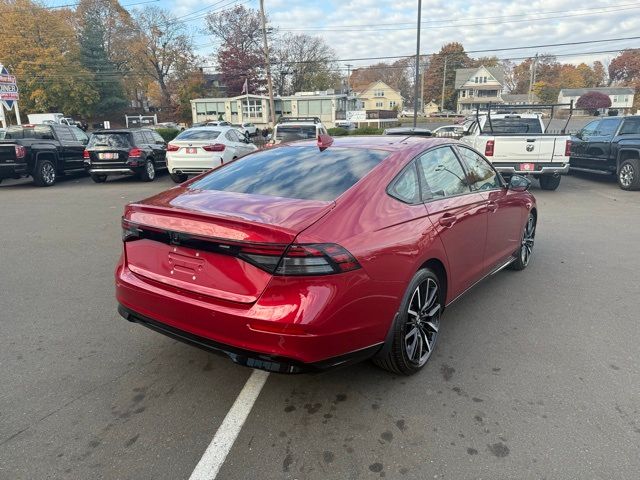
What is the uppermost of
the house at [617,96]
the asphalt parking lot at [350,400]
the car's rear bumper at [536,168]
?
the house at [617,96]

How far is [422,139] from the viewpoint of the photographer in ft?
12.5

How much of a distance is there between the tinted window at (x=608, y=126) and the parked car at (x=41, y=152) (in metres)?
15.3

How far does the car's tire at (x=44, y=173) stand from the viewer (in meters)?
12.7

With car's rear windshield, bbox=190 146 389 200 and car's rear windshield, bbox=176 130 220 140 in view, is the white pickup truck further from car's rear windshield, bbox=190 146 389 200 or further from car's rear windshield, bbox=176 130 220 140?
car's rear windshield, bbox=190 146 389 200

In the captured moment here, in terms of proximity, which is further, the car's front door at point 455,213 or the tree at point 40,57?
the tree at point 40,57

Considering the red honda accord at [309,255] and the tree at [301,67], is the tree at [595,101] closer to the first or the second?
the tree at [301,67]

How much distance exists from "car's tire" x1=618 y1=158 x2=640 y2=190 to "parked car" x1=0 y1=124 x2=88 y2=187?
15350 mm

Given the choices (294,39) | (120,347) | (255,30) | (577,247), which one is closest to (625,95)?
(294,39)

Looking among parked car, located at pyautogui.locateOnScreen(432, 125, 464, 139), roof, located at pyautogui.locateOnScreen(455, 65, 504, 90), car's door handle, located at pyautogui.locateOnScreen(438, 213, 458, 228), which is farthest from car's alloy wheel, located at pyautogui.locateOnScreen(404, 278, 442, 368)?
roof, located at pyautogui.locateOnScreen(455, 65, 504, 90)

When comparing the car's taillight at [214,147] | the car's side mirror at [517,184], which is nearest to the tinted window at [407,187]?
the car's side mirror at [517,184]

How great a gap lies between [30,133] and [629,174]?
16.2 meters

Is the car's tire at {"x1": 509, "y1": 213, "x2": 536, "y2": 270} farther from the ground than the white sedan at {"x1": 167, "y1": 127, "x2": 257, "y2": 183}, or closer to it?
closer to it

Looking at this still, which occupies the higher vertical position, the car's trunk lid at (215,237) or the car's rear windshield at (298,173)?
the car's rear windshield at (298,173)

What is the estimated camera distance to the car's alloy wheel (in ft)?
10.0
